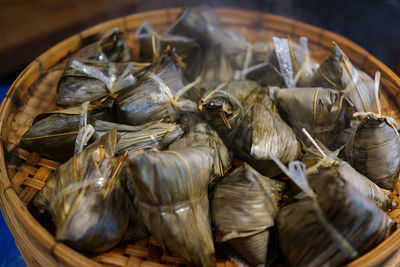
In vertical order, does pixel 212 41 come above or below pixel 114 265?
above

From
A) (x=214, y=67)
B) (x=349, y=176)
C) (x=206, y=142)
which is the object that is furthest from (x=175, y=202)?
(x=214, y=67)

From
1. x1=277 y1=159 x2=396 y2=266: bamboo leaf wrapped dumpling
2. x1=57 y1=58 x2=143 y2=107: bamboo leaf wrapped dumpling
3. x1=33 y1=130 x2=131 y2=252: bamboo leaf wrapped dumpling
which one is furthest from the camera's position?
x1=57 y1=58 x2=143 y2=107: bamboo leaf wrapped dumpling

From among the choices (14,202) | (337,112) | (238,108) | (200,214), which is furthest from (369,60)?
(14,202)

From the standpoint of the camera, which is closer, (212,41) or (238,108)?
(238,108)

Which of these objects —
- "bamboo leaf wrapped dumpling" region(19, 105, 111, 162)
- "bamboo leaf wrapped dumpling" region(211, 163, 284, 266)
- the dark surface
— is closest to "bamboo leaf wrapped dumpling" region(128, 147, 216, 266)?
"bamboo leaf wrapped dumpling" region(211, 163, 284, 266)

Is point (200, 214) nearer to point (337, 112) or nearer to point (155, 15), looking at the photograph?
point (337, 112)

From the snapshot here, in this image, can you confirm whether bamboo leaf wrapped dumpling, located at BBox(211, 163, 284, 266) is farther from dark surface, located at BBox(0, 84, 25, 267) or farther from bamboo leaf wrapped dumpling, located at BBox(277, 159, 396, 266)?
dark surface, located at BBox(0, 84, 25, 267)

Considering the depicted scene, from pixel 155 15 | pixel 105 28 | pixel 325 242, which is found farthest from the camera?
pixel 155 15
